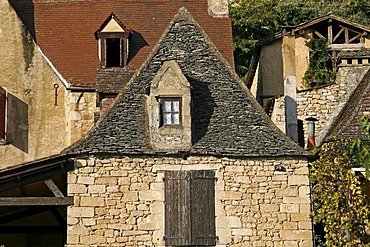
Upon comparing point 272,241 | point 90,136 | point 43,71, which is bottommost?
point 272,241

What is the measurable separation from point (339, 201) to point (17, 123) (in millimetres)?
8035

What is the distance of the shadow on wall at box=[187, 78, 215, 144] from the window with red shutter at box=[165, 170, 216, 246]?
2.46 ft

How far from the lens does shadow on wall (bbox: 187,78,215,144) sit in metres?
14.1

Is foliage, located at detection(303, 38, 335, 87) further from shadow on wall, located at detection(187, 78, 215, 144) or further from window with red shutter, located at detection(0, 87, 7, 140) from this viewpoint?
window with red shutter, located at detection(0, 87, 7, 140)

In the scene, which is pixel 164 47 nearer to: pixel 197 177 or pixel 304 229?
pixel 197 177

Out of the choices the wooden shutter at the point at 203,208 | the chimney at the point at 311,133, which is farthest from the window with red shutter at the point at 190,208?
the chimney at the point at 311,133

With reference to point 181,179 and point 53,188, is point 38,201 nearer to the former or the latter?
point 53,188

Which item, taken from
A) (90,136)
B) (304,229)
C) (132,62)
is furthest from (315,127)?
(90,136)

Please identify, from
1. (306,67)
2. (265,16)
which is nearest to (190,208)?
(306,67)

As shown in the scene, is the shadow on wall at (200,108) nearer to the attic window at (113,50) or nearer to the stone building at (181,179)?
the stone building at (181,179)

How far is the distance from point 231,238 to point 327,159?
2427 millimetres

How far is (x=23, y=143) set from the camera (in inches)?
699

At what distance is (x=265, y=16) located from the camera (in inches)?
1232

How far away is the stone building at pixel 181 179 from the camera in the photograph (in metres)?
13.4
